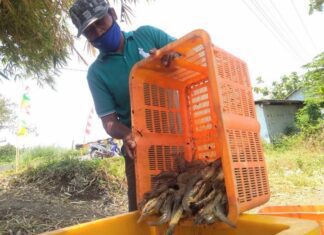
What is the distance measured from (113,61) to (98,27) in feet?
0.77

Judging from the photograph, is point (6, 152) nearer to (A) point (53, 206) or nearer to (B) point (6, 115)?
(B) point (6, 115)

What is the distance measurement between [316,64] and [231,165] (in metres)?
15.9

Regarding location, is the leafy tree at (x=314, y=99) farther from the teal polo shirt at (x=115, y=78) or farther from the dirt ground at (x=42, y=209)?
the teal polo shirt at (x=115, y=78)

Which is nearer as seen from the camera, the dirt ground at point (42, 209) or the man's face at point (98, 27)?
the man's face at point (98, 27)

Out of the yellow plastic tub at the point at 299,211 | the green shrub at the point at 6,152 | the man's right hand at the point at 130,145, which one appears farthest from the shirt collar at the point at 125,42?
the green shrub at the point at 6,152

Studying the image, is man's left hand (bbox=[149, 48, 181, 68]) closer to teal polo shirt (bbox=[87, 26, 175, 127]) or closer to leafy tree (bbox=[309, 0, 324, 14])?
teal polo shirt (bbox=[87, 26, 175, 127])

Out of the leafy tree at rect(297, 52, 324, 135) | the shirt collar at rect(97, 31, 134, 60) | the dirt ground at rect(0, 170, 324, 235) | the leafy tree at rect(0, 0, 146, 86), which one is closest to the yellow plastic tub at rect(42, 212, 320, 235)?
the shirt collar at rect(97, 31, 134, 60)

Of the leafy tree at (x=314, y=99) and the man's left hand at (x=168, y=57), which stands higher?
the leafy tree at (x=314, y=99)

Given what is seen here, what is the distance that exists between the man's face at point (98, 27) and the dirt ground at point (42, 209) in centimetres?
235

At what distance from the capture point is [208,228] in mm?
1635

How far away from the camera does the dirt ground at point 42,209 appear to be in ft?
12.3

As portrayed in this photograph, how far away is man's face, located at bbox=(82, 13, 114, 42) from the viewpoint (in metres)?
2.11

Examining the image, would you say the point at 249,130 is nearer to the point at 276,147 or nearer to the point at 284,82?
the point at 276,147

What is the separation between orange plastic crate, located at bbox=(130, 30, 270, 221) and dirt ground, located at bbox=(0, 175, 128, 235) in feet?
7.43
